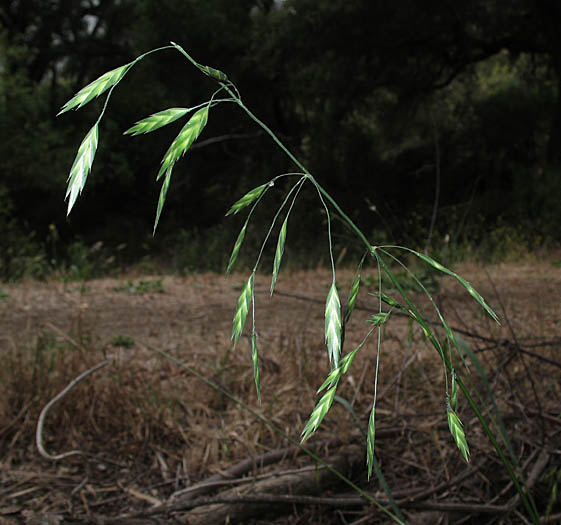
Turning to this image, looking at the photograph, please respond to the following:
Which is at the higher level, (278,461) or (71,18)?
(71,18)

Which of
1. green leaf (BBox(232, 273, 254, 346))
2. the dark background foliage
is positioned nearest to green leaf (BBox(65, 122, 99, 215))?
green leaf (BBox(232, 273, 254, 346))

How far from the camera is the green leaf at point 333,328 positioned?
482mm

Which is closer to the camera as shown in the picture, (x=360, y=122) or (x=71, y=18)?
(x=360, y=122)

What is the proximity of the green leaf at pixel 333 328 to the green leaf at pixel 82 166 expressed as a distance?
228mm

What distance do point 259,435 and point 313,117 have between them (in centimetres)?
1109

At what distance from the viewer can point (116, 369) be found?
224 cm

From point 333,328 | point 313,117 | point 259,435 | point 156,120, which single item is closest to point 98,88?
point 156,120

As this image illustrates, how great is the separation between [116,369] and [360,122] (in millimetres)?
10539

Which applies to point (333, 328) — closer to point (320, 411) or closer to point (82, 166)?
point (320, 411)

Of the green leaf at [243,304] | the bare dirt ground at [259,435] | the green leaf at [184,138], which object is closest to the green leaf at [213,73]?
the green leaf at [184,138]

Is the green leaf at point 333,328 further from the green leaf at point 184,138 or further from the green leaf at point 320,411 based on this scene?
the green leaf at point 184,138

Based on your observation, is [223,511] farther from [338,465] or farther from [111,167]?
[111,167]

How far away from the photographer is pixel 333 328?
510 mm

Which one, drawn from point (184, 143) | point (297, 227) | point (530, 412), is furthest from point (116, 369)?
point (297, 227)
